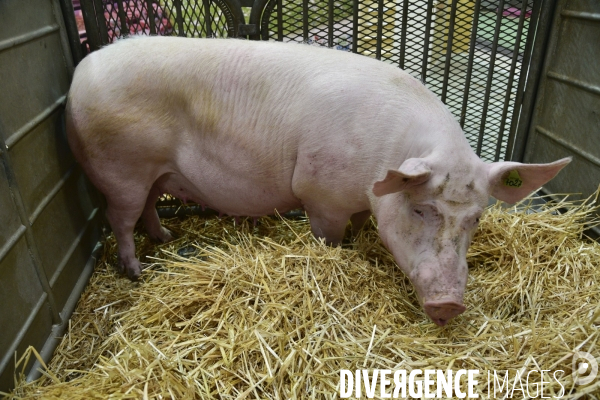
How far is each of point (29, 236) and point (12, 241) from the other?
175 millimetres

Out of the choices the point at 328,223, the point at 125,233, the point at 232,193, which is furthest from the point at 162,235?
the point at 328,223

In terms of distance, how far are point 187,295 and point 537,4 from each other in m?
3.16

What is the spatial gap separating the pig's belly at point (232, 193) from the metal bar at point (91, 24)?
1.06 m

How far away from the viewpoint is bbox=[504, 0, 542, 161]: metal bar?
3.53 m

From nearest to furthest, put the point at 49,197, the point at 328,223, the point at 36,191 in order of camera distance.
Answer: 1. the point at 36,191
2. the point at 49,197
3. the point at 328,223

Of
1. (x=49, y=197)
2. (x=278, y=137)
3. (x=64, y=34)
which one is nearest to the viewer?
(x=49, y=197)

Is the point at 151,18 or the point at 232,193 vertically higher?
the point at 151,18

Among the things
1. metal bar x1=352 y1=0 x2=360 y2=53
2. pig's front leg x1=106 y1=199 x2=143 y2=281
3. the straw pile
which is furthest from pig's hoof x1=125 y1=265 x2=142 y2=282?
metal bar x1=352 y1=0 x2=360 y2=53

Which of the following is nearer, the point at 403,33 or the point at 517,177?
the point at 517,177

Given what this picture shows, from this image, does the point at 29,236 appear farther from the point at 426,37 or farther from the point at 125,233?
the point at 426,37

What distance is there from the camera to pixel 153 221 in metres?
3.60

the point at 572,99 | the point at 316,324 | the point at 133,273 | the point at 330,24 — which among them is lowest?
the point at 133,273

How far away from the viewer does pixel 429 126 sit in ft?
8.27

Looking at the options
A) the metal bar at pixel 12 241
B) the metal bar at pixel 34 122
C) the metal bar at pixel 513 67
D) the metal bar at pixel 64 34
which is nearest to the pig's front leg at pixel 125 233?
the metal bar at pixel 34 122
